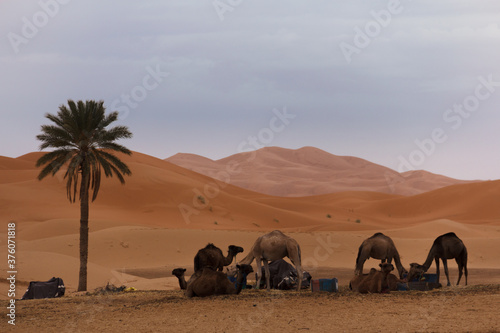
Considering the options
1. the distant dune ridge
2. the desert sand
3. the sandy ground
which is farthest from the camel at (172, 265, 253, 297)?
the distant dune ridge

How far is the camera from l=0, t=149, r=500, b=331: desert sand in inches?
1175

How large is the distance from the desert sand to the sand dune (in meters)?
0.08

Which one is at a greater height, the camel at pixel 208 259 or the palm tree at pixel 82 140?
the palm tree at pixel 82 140

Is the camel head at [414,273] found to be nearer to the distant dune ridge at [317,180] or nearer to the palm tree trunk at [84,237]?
the palm tree trunk at [84,237]

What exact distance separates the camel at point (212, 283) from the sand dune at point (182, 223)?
7.07m

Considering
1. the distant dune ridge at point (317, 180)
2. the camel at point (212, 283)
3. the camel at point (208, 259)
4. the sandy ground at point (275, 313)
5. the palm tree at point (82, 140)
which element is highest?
the distant dune ridge at point (317, 180)

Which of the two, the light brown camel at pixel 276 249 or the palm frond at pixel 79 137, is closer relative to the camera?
the light brown camel at pixel 276 249

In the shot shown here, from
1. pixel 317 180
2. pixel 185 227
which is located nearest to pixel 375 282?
pixel 185 227

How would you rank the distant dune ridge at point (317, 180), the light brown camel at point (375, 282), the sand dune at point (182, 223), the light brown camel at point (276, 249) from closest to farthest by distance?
the light brown camel at point (375, 282), the light brown camel at point (276, 249), the sand dune at point (182, 223), the distant dune ridge at point (317, 180)

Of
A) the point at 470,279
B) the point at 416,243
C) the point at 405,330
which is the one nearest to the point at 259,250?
the point at 405,330

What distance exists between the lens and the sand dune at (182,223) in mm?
38031

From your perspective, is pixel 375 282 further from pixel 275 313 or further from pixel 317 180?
pixel 317 180

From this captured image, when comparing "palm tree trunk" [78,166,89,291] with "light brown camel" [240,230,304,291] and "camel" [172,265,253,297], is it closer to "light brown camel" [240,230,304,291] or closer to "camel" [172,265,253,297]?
"camel" [172,265,253,297]

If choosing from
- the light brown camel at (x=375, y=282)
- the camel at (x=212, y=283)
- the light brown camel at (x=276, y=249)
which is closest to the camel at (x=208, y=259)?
the camel at (x=212, y=283)
